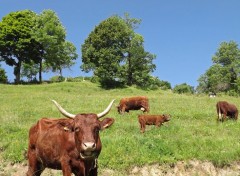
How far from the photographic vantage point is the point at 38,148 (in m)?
10.3

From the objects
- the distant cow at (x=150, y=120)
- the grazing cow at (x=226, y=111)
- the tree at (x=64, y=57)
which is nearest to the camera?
the distant cow at (x=150, y=120)

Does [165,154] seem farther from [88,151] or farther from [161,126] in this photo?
[88,151]

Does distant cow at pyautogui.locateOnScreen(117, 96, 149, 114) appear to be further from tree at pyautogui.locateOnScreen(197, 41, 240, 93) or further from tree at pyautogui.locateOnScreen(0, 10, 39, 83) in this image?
tree at pyautogui.locateOnScreen(197, 41, 240, 93)

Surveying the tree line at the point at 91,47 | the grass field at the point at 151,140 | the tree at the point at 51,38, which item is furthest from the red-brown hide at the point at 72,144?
the tree at the point at 51,38

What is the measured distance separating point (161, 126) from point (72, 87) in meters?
29.2

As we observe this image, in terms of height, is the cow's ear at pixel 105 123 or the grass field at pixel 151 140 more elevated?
the cow's ear at pixel 105 123

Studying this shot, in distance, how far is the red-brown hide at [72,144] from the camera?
27.2 ft

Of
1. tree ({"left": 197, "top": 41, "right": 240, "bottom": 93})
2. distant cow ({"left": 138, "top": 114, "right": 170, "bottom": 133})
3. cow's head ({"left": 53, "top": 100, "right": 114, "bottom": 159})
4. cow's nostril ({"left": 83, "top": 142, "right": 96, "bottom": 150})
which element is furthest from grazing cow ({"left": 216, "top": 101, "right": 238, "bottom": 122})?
tree ({"left": 197, "top": 41, "right": 240, "bottom": 93})

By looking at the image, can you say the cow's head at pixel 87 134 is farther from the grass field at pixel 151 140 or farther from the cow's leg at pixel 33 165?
the grass field at pixel 151 140

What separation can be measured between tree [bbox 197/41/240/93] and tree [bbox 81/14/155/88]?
2144 cm

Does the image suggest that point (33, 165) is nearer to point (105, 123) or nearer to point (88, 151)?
point (105, 123)

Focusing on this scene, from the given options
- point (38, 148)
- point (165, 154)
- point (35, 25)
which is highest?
point (35, 25)

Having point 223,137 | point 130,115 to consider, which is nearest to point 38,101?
point 130,115

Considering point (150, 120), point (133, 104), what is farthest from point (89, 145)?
point (133, 104)
